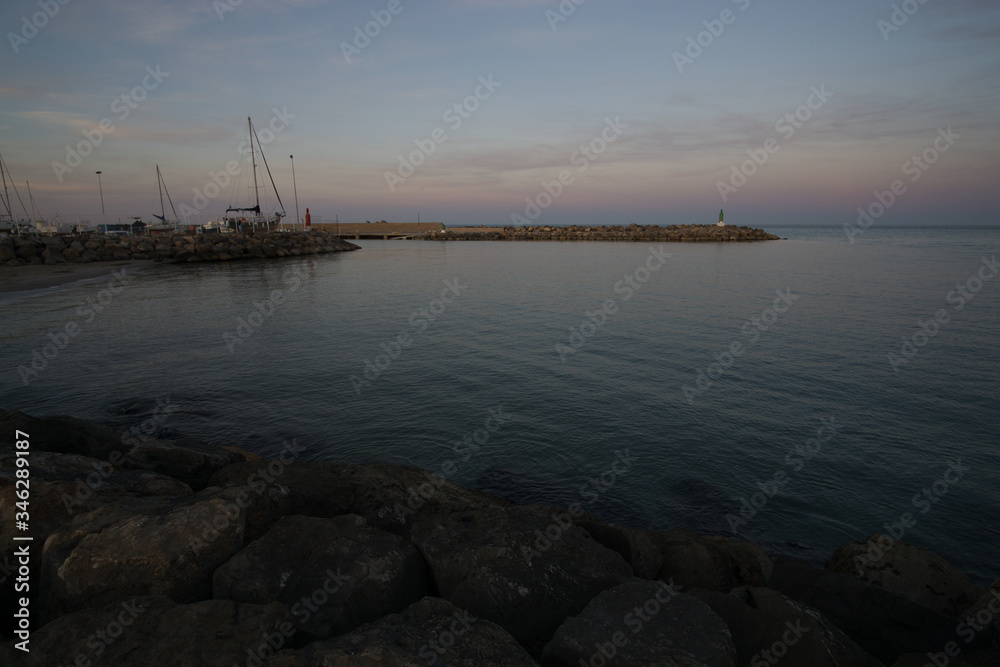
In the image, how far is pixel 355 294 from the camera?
32.8 metres

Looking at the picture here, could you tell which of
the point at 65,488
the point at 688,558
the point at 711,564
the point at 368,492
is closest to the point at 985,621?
the point at 711,564

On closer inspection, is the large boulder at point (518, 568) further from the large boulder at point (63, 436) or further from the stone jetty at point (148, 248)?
the stone jetty at point (148, 248)

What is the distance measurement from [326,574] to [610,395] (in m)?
9.85

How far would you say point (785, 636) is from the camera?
4566 mm

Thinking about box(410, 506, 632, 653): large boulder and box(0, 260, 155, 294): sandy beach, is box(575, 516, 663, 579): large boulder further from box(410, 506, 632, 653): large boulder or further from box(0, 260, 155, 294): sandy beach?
box(0, 260, 155, 294): sandy beach

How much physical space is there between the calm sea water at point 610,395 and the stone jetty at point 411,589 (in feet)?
7.20

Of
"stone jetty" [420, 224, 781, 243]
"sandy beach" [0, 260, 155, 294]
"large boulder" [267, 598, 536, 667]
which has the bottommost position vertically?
"large boulder" [267, 598, 536, 667]

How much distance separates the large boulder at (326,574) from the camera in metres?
4.77

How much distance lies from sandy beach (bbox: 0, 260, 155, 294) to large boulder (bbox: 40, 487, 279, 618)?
3624cm

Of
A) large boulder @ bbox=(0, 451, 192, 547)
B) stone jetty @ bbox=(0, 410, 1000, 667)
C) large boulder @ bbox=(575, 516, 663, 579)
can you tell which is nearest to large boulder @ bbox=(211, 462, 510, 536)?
stone jetty @ bbox=(0, 410, 1000, 667)

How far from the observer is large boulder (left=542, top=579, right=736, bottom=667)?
409cm

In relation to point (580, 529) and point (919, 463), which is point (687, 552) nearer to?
point (580, 529)

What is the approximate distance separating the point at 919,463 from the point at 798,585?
6505 mm

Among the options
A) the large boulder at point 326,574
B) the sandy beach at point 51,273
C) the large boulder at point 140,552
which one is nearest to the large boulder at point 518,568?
the large boulder at point 326,574
